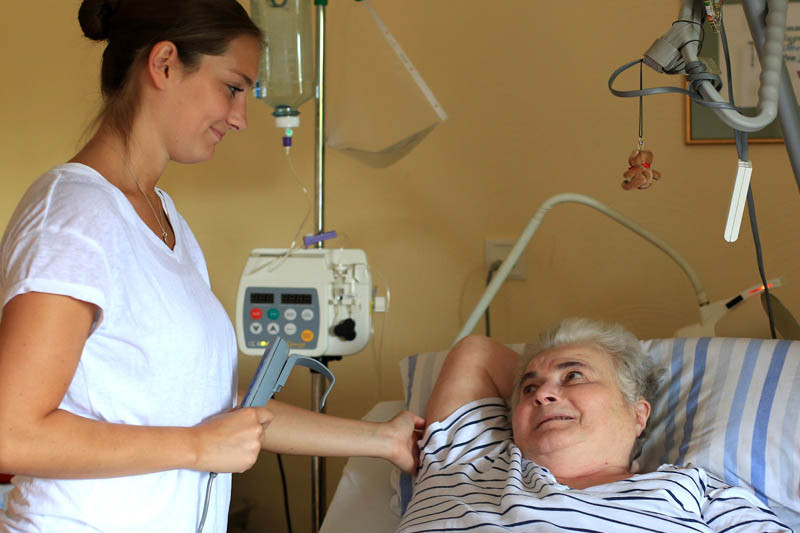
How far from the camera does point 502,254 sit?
220 centimetres

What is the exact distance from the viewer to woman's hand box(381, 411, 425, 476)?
1.54 m

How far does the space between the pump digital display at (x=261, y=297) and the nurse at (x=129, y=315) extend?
0.60 meters

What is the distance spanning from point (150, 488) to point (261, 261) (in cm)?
93

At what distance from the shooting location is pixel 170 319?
41.3 inches

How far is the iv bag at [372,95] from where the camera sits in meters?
1.81

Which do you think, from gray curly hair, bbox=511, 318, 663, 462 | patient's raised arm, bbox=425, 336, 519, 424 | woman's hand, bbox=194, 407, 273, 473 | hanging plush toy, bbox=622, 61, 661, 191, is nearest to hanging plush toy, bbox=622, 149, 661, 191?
hanging plush toy, bbox=622, 61, 661, 191

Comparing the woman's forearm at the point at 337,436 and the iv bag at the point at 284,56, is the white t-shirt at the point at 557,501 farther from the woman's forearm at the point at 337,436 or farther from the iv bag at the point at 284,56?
the iv bag at the point at 284,56

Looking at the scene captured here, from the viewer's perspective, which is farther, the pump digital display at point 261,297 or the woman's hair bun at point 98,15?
the pump digital display at point 261,297

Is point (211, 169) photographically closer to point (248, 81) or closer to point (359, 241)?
point (359, 241)

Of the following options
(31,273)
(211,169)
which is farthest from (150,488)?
(211,169)

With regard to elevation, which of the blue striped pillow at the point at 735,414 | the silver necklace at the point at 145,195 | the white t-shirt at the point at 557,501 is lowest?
the white t-shirt at the point at 557,501

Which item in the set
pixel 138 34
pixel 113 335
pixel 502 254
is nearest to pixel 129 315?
pixel 113 335

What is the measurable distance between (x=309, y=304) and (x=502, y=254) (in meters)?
0.62

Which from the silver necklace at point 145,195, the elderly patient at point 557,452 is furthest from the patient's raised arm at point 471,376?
the silver necklace at point 145,195
